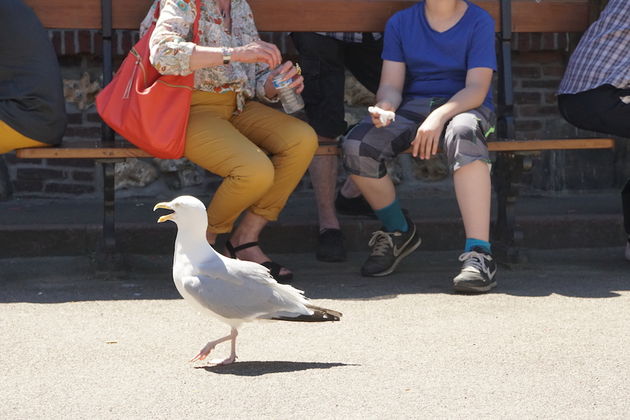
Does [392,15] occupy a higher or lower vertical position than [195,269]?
higher

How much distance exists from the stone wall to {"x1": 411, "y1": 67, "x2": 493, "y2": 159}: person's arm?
1583mm

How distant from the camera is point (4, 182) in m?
6.46

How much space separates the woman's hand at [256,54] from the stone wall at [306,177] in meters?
1.71

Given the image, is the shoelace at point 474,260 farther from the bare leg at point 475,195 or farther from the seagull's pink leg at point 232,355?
the seagull's pink leg at point 232,355

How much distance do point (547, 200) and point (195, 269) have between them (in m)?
3.44

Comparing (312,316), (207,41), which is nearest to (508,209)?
(207,41)

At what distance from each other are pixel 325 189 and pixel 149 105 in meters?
1.16

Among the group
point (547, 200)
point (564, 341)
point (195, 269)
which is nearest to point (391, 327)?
point (564, 341)

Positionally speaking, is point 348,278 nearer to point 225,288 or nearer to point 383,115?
point 383,115

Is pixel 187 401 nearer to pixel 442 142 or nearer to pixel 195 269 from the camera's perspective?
pixel 195 269

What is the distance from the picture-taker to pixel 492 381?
348cm

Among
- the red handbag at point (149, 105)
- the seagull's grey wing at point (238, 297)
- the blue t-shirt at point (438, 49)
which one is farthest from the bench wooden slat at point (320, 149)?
the seagull's grey wing at point (238, 297)

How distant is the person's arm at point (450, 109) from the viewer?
481 centimetres

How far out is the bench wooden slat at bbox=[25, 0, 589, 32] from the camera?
5297 millimetres
